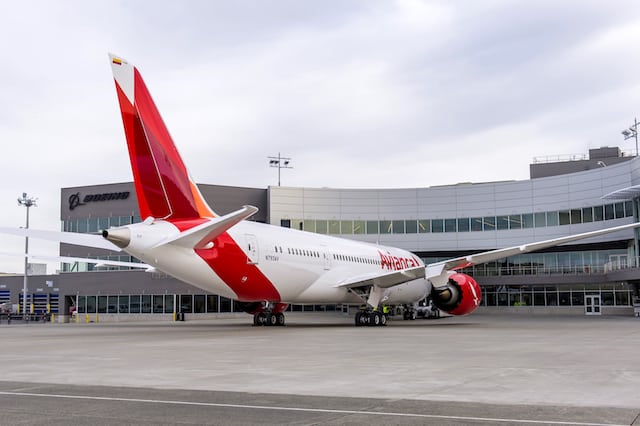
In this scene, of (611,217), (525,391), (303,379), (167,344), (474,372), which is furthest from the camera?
(611,217)

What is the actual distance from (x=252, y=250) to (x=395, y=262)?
13.8 m

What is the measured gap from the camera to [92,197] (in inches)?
2013

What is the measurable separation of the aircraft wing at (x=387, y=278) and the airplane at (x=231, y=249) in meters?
0.04

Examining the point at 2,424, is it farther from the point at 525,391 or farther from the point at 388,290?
the point at 388,290

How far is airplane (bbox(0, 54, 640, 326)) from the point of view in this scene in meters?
20.7

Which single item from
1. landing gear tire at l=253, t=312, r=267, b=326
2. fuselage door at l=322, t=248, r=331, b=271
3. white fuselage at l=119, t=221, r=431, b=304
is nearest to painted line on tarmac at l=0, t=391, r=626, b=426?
white fuselage at l=119, t=221, r=431, b=304

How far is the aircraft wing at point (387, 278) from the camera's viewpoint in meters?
28.2

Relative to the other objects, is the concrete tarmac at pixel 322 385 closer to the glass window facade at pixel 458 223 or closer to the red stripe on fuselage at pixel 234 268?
the red stripe on fuselage at pixel 234 268

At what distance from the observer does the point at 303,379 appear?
1021 cm

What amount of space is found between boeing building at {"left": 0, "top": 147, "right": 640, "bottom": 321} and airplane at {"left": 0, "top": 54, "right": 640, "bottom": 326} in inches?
803

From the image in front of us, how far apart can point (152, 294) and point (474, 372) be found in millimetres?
42030

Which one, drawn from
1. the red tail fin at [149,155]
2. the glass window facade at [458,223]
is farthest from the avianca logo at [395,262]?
the glass window facade at [458,223]

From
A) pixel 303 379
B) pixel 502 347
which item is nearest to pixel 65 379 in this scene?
pixel 303 379

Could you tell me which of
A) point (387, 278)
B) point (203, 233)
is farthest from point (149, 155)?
point (387, 278)
